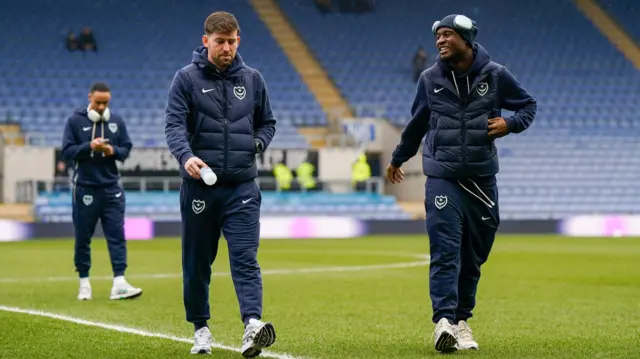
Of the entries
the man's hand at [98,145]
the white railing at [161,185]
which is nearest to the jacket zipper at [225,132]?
the man's hand at [98,145]

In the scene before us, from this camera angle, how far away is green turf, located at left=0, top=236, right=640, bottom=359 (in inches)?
309

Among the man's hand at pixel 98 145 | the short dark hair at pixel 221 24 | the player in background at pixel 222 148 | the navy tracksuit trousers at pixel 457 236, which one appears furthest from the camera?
the man's hand at pixel 98 145

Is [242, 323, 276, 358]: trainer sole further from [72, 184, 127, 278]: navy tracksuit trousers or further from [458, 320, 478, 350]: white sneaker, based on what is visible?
[72, 184, 127, 278]: navy tracksuit trousers

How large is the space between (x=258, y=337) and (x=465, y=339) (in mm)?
1627

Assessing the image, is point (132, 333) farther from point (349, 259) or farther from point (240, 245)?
point (349, 259)

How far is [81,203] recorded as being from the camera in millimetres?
12133

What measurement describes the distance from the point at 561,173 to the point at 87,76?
46.3 feet

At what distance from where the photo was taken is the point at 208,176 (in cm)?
668

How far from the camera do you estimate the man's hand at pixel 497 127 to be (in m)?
7.68

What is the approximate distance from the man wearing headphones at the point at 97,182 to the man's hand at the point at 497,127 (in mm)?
5297

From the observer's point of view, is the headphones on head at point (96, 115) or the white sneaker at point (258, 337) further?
the headphones on head at point (96, 115)

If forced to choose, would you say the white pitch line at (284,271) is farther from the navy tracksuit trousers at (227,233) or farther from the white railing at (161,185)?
the white railing at (161,185)

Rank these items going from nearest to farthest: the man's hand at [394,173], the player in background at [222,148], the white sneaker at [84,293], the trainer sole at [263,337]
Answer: the trainer sole at [263,337], the player in background at [222,148], the man's hand at [394,173], the white sneaker at [84,293]

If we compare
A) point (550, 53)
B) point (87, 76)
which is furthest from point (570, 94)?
point (87, 76)
